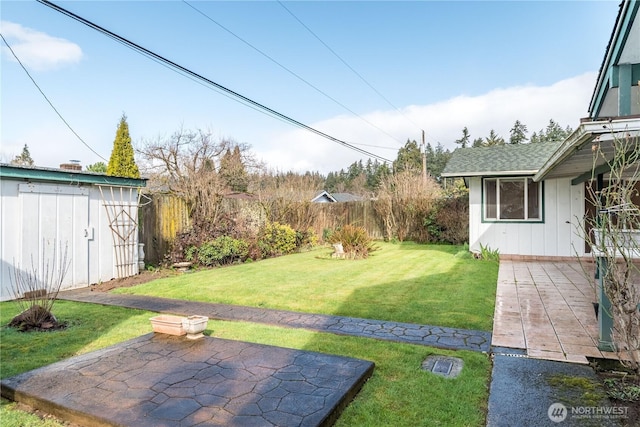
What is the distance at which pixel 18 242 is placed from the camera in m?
6.35

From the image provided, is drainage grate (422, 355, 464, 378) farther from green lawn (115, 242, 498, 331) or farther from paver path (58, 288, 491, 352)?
green lawn (115, 242, 498, 331)

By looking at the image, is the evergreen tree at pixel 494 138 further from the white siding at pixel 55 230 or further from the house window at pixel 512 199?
the white siding at pixel 55 230

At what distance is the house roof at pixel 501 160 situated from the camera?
10.5m

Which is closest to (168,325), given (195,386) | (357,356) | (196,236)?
(195,386)

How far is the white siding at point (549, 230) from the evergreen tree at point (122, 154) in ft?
42.6

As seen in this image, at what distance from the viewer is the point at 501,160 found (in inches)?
449

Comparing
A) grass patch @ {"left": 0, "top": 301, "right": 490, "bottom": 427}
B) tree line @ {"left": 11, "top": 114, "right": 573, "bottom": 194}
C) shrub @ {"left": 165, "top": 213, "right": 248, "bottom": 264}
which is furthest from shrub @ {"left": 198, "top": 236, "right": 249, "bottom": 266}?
grass patch @ {"left": 0, "top": 301, "right": 490, "bottom": 427}

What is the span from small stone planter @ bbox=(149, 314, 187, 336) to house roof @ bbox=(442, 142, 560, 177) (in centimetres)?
883

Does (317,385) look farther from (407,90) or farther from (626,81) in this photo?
(407,90)

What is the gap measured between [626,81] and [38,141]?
17.0 meters

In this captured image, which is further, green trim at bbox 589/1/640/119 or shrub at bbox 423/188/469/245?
shrub at bbox 423/188/469/245

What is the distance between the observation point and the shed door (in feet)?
21.3

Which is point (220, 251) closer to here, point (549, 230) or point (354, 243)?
point (354, 243)

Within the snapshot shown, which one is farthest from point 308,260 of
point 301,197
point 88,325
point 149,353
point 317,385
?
point 317,385
